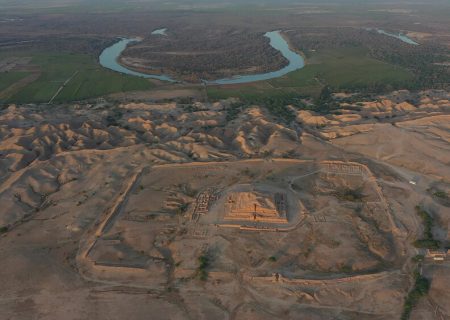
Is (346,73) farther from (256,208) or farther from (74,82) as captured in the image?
(256,208)

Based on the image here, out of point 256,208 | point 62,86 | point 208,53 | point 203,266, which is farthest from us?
point 208,53

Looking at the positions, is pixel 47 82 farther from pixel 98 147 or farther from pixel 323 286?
pixel 323 286

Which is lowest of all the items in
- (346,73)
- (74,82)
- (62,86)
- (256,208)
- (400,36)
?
(346,73)

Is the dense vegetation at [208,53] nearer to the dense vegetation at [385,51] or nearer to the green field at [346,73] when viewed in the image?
the green field at [346,73]

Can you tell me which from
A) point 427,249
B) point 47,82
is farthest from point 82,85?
point 427,249

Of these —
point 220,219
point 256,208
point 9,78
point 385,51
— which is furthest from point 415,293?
point 385,51
